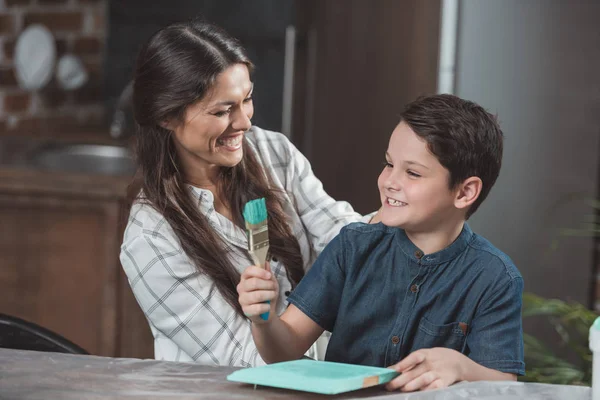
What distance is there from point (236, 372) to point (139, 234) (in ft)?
1.72

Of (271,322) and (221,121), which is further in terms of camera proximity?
(221,121)

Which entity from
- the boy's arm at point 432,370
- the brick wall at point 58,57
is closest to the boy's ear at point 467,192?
the boy's arm at point 432,370

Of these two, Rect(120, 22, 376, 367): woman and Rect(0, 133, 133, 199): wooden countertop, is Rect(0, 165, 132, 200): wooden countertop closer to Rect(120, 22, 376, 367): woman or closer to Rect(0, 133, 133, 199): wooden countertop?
Rect(0, 133, 133, 199): wooden countertop

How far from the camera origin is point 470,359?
130cm

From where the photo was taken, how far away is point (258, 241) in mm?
1220

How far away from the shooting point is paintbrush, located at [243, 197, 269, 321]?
121 centimetres

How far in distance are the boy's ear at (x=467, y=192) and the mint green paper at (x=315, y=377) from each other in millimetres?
340

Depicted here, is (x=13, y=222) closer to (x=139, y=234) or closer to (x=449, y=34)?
(x=139, y=234)

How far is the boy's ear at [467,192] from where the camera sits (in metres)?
1.41

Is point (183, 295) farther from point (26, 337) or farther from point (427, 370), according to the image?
point (427, 370)

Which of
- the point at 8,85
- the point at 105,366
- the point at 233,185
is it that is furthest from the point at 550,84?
the point at 8,85

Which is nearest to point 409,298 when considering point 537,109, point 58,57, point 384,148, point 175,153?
point 175,153

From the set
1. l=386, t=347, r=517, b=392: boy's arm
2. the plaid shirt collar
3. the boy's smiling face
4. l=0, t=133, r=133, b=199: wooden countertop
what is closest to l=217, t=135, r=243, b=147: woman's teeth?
the plaid shirt collar

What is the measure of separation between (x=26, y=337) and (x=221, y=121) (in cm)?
50
